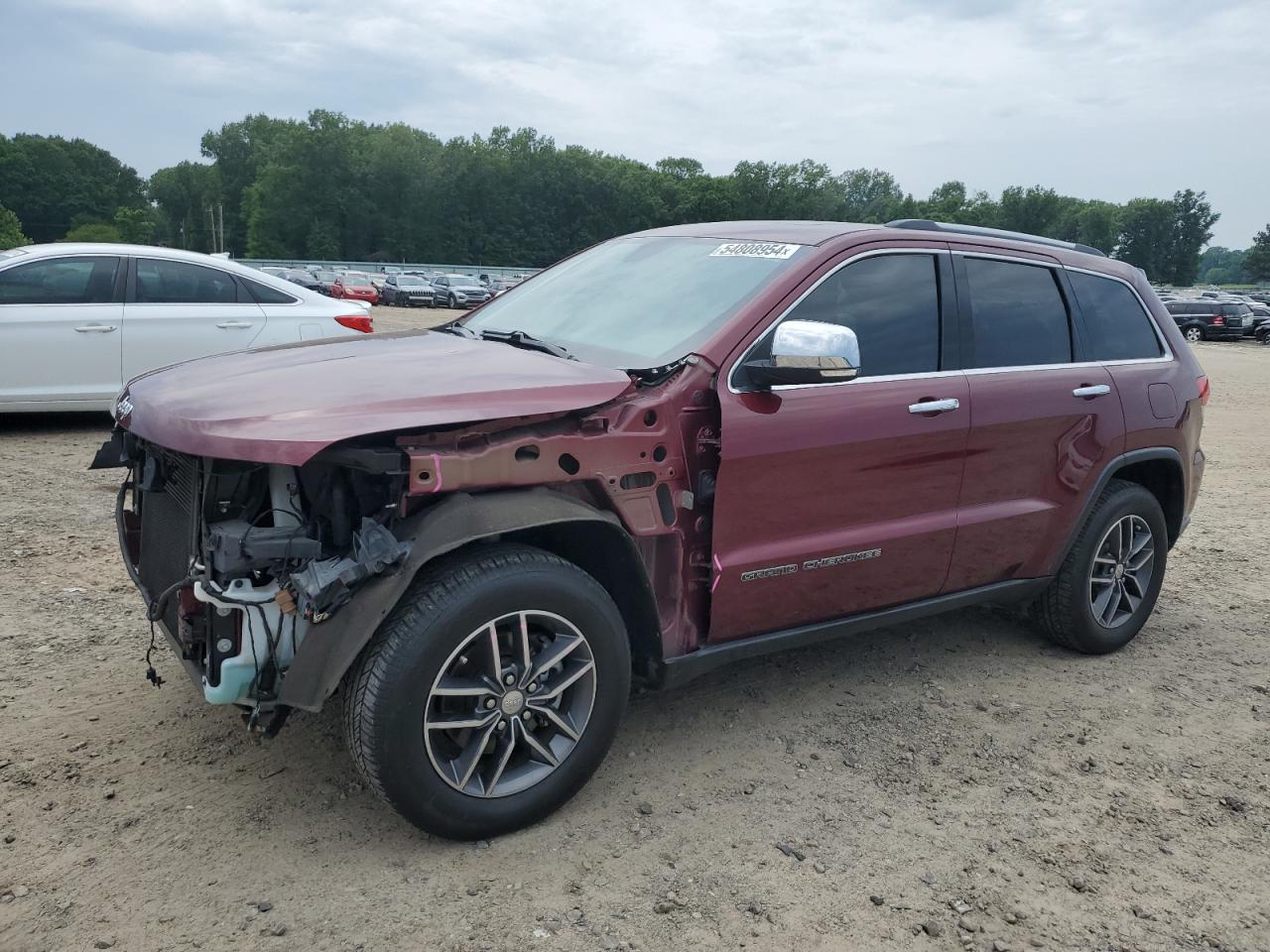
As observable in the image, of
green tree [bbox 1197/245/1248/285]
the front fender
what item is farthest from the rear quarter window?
green tree [bbox 1197/245/1248/285]

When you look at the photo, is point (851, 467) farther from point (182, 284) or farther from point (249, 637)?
point (182, 284)

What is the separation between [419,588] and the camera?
285 centimetres

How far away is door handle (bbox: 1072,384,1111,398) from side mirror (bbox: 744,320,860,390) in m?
1.57

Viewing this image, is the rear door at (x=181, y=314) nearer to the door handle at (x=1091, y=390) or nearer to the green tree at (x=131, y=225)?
the door handle at (x=1091, y=390)

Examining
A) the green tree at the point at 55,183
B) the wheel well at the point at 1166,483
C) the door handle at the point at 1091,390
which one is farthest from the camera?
the green tree at the point at 55,183

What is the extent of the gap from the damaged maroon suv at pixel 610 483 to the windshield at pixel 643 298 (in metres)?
0.02

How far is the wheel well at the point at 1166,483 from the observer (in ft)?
15.9

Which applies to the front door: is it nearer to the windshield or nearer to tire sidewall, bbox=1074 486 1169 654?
the windshield

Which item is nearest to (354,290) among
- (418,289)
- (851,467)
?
(418,289)

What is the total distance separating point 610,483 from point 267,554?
997mm

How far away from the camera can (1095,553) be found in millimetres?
4598

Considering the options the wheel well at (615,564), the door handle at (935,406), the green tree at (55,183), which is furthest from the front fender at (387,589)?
the green tree at (55,183)

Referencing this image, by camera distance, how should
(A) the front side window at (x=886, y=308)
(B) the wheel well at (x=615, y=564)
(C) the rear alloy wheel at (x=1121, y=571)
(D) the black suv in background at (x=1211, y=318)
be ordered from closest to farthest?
(B) the wheel well at (x=615, y=564)
(A) the front side window at (x=886, y=308)
(C) the rear alloy wheel at (x=1121, y=571)
(D) the black suv in background at (x=1211, y=318)

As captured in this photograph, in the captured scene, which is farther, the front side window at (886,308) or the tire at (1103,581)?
the tire at (1103,581)
